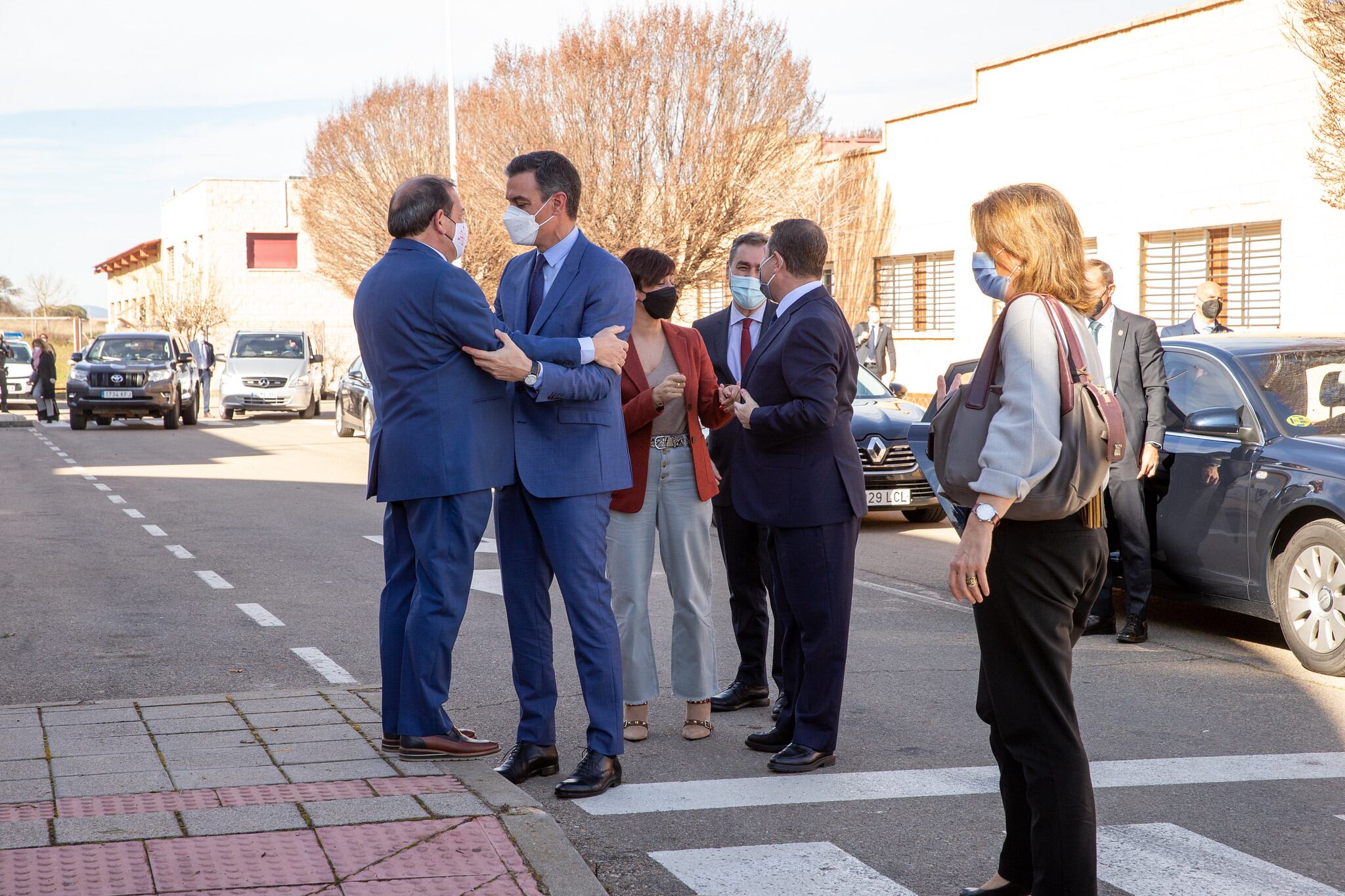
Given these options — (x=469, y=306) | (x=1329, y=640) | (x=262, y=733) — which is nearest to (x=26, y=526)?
(x=262, y=733)

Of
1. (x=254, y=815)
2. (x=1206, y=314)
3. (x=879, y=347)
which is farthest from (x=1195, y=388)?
(x=879, y=347)

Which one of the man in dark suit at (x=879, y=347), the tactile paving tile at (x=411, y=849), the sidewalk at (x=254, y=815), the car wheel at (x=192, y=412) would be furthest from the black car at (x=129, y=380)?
the tactile paving tile at (x=411, y=849)

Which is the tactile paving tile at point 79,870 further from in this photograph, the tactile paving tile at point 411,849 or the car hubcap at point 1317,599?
the car hubcap at point 1317,599

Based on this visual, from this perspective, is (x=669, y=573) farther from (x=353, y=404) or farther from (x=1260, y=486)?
(x=353, y=404)

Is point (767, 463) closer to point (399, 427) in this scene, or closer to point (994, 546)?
point (399, 427)

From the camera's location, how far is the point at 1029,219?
11.6ft

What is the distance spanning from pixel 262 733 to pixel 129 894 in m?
1.71

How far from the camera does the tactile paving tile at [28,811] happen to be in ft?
13.5

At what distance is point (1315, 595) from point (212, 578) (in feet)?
22.1

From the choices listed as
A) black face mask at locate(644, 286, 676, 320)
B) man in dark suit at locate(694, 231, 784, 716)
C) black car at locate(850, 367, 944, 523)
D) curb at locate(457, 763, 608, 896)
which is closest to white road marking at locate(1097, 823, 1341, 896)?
curb at locate(457, 763, 608, 896)

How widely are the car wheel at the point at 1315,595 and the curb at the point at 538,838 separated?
410cm

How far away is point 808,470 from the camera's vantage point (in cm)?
518

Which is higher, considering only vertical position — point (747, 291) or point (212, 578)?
point (747, 291)

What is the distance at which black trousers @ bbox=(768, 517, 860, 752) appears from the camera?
5.15 metres
